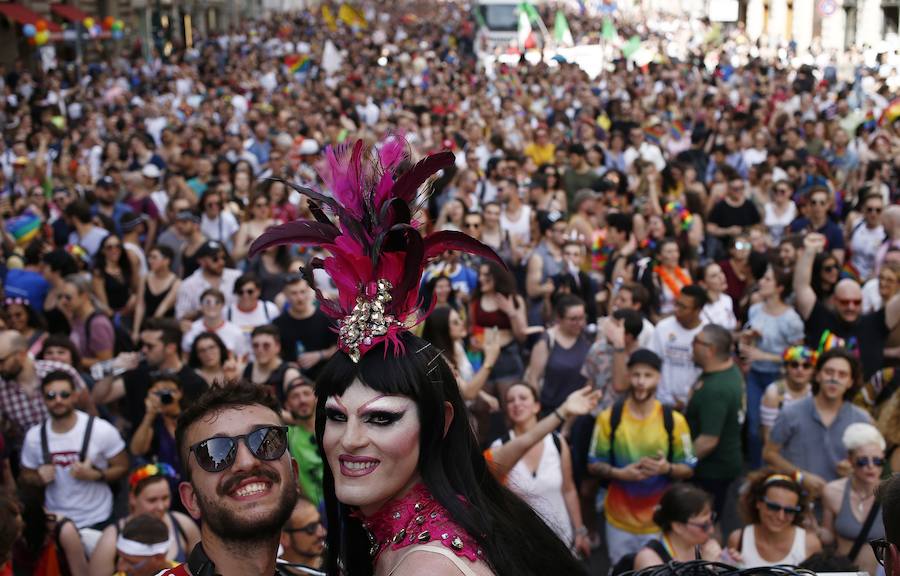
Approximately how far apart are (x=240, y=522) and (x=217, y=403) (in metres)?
0.39

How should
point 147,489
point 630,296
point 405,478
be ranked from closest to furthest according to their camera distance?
point 405,478 < point 147,489 < point 630,296

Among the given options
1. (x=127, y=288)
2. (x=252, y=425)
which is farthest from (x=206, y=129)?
(x=252, y=425)

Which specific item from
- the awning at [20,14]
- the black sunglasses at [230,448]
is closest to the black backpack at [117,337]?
the black sunglasses at [230,448]

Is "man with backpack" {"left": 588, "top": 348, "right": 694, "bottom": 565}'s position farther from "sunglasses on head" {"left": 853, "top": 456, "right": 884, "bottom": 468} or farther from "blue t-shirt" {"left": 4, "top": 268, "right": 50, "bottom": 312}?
"blue t-shirt" {"left": 4, "top": 268, "right": 50, "bottom": 312}

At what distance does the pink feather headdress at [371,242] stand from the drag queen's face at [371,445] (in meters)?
0.13

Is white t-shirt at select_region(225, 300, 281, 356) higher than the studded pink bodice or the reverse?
the reverse

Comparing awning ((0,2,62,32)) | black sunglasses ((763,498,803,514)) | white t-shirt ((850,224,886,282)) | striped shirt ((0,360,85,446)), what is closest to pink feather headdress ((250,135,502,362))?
black sunglasses ((763,498,803,514))

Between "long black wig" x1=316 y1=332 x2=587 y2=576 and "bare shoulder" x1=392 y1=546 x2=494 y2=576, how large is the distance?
0.09 metres

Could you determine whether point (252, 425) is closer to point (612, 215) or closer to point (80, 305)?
point (80, 305)

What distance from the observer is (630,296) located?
7832 mm

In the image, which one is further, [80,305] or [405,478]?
[80,305]

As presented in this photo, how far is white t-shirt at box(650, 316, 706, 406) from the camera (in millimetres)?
7289

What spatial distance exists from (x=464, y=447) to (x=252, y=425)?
0.58 meters

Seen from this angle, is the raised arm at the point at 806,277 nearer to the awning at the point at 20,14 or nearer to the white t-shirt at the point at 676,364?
the white t-shirt at the point at 676,364
